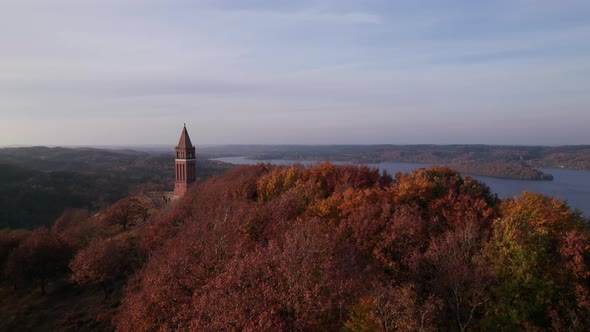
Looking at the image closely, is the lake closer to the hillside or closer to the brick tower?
the brick tower

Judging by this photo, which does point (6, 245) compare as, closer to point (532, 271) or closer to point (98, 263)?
point (98, 263)

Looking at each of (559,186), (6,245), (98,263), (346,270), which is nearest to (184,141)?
(6,245)

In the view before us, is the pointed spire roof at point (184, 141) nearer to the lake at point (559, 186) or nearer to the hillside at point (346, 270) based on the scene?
the lake at point (559, 186)

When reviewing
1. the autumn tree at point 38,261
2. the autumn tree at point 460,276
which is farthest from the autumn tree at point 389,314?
the autumn tree at point 38,261

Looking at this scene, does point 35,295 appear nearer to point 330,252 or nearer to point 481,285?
point 330,252

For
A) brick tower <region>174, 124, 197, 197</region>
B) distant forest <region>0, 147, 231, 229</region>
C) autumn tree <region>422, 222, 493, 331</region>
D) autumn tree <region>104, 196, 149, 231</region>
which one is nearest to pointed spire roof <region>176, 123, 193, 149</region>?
brick tower <region>174, 124, 197, 197</region>
